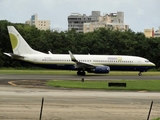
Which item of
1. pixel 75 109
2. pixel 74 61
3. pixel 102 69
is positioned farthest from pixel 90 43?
pixel 75 109

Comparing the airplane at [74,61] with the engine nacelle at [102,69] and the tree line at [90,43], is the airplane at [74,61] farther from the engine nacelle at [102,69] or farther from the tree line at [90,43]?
the tree line at [90,43]

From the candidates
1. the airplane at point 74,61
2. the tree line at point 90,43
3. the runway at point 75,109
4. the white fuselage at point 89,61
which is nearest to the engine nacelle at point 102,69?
the airplane at point 74,61

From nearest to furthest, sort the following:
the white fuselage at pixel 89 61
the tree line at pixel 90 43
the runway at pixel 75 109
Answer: the runway at pixel 75 109
the white fuselage at pixel 89 61
the tree line at pixel 90 43

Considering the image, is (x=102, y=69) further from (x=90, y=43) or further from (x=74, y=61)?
(x=90, y=43)

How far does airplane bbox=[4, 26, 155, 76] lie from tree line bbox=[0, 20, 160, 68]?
4114 cm

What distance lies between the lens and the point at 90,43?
376 feet

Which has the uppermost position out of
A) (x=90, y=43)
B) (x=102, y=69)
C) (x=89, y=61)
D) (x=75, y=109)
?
(x=90, y=43)

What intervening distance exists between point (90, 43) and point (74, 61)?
51091 mm

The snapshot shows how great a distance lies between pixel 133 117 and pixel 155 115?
1.55 meters

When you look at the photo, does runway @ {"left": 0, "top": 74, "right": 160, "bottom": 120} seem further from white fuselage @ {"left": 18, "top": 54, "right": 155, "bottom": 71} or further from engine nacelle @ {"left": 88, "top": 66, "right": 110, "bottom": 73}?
white fuselage @ {"left": 18, "top": 54, "right": 155, "bottom": 71}

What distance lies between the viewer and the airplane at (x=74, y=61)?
64750mm

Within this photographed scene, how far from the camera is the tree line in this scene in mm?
109188

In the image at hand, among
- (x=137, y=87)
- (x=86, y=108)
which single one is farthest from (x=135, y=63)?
(x=86, y=108)

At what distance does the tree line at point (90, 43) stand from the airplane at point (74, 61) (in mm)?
41140
